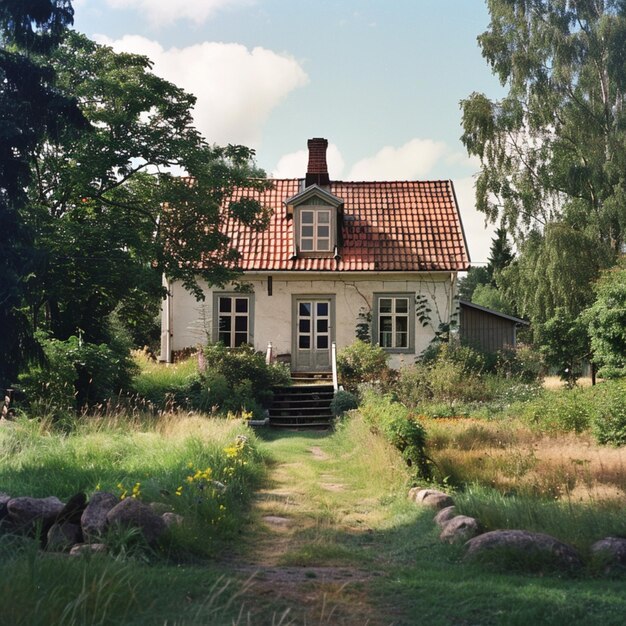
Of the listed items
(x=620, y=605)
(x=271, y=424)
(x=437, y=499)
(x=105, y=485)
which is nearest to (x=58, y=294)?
(x=271, y=424)

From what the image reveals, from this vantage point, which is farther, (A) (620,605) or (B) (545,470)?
(B) (545,470)

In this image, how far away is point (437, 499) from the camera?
9.18m

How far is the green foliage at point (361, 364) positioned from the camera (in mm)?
22250

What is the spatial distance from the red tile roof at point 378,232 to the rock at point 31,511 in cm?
1692

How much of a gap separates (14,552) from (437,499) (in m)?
5.03

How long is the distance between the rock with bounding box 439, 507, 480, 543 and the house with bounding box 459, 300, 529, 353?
18.2m

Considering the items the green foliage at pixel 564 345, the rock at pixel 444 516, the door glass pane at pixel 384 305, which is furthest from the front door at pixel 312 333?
the rock at pixel 444 516

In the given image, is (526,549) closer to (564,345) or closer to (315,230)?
(564,345)

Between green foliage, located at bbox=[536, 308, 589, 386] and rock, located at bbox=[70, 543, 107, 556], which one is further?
green foliage, located at bbox=[536, 308, 589, 386]

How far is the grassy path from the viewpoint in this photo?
5293 mm

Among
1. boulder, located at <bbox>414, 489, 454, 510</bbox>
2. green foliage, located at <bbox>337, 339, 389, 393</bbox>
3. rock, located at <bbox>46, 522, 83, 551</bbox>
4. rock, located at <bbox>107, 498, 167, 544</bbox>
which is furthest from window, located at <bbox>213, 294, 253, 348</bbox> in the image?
rock, located at <bbox>107, 498, 167, 544</bbox>

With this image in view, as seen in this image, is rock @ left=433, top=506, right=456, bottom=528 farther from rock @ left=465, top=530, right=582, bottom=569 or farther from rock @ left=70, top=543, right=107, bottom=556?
rock @ left=70, top=543, right=107, bottom=556

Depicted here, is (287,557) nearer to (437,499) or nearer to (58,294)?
(437,499)

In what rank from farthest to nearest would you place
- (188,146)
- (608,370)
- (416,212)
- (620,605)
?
(416,212), (188,146), (608,370), (620,605)
